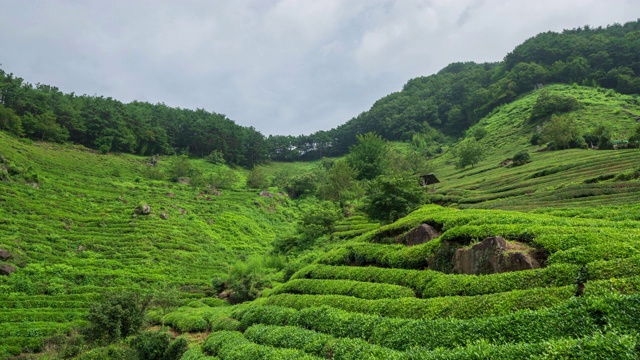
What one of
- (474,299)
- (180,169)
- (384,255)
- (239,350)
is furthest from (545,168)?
(180,169)

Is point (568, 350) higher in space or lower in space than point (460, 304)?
higher

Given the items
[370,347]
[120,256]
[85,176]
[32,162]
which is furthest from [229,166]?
[370,347]

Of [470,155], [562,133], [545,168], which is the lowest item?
[545,168]

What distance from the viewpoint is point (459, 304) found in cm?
1546

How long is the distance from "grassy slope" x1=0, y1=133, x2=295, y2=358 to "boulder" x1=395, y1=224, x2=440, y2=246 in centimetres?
3624

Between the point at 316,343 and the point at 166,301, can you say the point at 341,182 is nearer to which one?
the point at 166,301

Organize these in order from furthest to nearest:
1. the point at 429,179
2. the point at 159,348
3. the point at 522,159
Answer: the point at 522,159 → the point at 429,179 → the point at 159,348

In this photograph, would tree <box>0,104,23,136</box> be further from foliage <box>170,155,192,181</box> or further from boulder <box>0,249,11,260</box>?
boulder <box>0,249,11,260</box>

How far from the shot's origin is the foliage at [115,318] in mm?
31734

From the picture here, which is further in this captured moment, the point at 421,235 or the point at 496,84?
the point at 496,84

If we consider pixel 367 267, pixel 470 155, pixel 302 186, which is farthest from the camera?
pixel 302 186

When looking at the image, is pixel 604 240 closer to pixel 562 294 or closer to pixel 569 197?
pixel 562 294

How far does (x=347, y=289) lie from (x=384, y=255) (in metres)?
4.34

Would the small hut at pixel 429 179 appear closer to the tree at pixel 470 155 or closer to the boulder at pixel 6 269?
the tree at pixel 470 155
